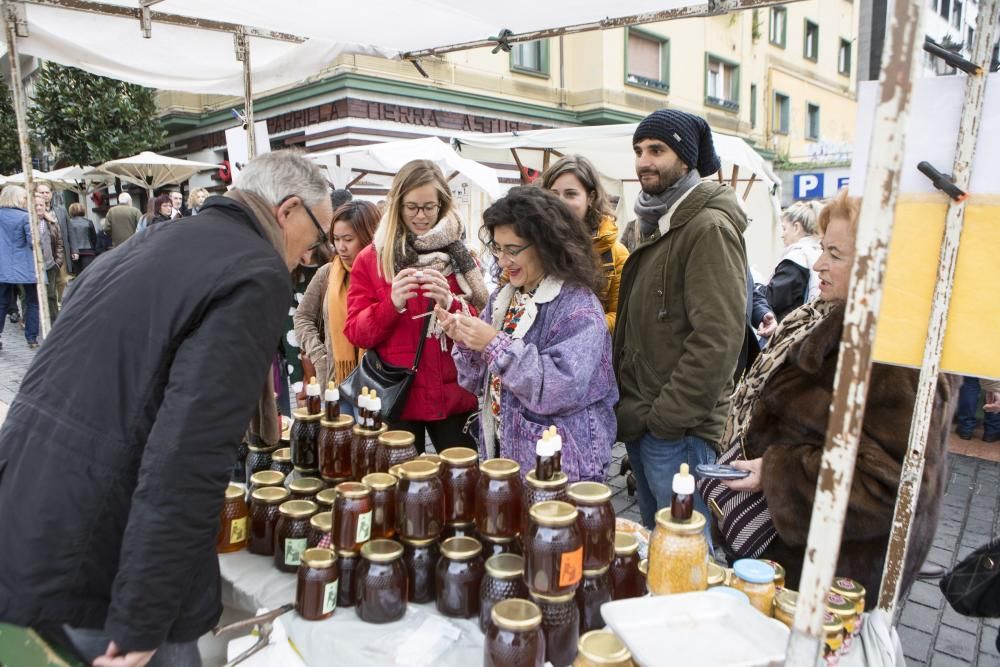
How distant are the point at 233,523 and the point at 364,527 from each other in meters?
0.57

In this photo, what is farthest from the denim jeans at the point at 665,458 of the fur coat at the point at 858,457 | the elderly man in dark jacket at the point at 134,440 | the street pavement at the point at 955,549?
the elderly man in dark jacket at the point at 134,440

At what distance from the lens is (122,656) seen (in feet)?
4.43

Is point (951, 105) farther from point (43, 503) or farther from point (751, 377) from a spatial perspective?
point (43, 503)

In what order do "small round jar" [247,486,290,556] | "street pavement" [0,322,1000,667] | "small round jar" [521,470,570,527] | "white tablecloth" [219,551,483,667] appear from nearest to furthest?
"white tablecloth" [219,551,483,667]
"small round jar" [521,470,570,527]
"small round jar" [247,486,290,556]
"street pavement" [0,322,1000,667]

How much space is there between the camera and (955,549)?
3.54 meters

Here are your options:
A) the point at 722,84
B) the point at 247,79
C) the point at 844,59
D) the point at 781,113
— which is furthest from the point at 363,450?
the point at 844,59

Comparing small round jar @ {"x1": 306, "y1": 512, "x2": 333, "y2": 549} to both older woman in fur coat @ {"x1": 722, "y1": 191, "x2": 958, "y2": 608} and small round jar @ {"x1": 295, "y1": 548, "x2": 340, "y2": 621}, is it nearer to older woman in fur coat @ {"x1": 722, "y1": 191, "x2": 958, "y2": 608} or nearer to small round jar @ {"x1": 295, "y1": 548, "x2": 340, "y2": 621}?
small round jar @ {"x1": 295, "y1": 548, "x2": 340, "y2": 621}

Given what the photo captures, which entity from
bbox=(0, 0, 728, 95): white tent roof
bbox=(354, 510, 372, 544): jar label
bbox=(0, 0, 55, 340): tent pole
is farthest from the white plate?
bbox=(0, 0, 55, 340): tent pole

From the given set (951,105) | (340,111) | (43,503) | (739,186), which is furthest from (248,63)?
(739,186)

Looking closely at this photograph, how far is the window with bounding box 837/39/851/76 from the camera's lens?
2277 cm

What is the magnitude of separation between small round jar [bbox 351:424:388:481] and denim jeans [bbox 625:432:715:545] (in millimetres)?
988

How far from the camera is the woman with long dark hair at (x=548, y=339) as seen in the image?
7.00 ft

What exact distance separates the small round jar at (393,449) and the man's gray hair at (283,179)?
28.0 inches

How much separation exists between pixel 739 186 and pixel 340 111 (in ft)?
21.5
